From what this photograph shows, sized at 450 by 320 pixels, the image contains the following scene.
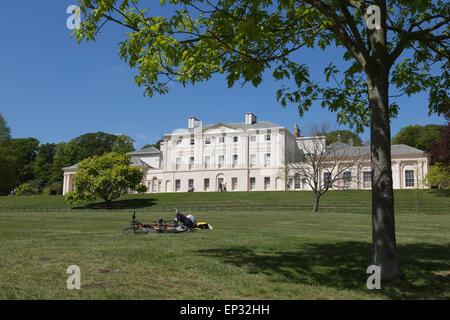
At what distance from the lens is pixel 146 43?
666 centimetres

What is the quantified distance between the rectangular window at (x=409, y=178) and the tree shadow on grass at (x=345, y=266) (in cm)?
5463

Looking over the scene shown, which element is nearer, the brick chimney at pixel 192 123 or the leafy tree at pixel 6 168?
the leafy tree at pixel 6 168

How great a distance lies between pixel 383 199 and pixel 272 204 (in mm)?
37701

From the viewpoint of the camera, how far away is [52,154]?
101m

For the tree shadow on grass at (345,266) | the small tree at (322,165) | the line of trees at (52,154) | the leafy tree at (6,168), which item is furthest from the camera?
the line of trees at (52,154)

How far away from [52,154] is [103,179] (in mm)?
62940

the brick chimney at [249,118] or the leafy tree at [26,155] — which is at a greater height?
the brick chimney at [249,118]

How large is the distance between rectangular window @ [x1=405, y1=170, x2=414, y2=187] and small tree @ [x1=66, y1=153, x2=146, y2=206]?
4245 cm

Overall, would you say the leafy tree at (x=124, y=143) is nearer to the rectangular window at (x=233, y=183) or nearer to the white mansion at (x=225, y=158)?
the white mansion at (x=225, y=158)

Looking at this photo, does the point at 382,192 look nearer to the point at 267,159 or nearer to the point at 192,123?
the point at 267,159

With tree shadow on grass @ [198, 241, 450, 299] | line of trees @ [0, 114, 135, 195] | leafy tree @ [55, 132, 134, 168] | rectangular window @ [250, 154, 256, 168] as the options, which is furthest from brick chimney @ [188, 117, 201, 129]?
tree shadow on grass @ [198, 241, 450, 299]

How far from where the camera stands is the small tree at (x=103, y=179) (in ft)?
155

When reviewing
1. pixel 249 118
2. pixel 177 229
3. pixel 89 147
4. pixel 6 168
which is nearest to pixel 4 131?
pixel 6 168

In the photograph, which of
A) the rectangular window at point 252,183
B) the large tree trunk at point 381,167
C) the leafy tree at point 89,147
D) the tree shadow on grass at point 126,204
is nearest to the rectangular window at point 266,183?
the rectangular window at point 252,183
